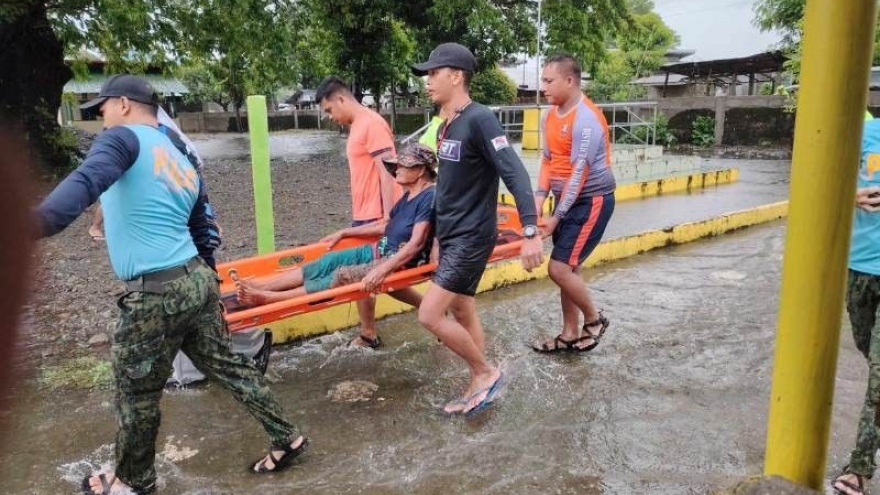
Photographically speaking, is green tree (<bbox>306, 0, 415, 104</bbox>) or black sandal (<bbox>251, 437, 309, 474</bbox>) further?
green tree (<bbox>306, 0, 415, 104</bbox>)

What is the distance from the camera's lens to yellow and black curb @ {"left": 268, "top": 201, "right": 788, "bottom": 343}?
4.88 meters

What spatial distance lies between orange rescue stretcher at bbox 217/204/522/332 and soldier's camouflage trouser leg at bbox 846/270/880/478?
187 centimetres

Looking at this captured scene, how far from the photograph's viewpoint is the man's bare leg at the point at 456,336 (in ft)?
11.5

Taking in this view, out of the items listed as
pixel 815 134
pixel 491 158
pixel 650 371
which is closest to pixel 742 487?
pixel 815 134

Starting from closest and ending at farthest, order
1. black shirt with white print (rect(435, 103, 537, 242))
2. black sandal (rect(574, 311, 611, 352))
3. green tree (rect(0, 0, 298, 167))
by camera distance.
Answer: black shirt with white print (rect(435, 103, 537, 242)), black sandal (rect(574, 311, 611, 352)), green tree (rect(0, 0, 298, 167))

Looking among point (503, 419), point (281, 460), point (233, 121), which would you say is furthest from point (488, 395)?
point (233, 121)

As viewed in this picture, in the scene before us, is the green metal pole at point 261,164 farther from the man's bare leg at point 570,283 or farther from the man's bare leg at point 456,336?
the man's bare leg at point 570,283

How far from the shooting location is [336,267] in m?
4.26

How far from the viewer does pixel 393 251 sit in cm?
420

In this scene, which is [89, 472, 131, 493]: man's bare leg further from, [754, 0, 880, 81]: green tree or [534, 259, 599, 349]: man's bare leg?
[754, 0, 880, 81]: green tree

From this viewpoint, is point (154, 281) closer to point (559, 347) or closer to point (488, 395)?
point (488, 395)

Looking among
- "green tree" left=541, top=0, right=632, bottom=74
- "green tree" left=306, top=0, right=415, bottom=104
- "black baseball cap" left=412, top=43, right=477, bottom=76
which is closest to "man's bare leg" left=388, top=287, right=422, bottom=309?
"black baseball cap" left=412, top=43, right=477, bottom=76

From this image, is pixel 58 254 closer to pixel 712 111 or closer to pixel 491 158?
pixel 491 158

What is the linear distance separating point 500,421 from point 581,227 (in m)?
1.34
